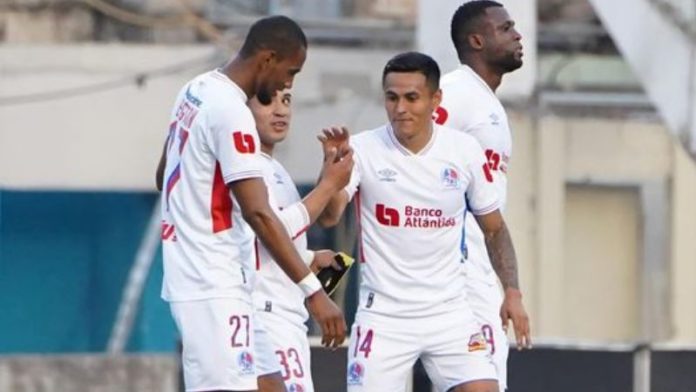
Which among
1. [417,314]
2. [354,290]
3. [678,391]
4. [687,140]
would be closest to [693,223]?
[354,290]

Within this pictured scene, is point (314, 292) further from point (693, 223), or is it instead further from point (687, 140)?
point (693, 223)

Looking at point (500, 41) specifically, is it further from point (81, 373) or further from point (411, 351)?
point (81, 373)

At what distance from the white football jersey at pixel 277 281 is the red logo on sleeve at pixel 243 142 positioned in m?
1.33

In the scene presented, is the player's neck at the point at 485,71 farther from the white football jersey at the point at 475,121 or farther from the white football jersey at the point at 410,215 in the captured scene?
the white football jersey at the point at 410,215

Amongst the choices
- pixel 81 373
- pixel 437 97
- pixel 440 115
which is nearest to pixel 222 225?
pixel 437 97

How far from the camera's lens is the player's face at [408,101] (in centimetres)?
1176

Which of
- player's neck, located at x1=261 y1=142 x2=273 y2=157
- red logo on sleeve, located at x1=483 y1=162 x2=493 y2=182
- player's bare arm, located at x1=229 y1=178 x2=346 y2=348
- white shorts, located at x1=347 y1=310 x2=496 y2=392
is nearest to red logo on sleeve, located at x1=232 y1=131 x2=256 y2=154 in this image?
player's bare arm, located at x1=229 y1=178 x2=346 y2=348

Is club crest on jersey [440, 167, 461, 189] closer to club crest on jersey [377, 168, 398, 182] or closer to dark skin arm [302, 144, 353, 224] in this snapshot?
club crest on jersey [377, 168, 398, 182]

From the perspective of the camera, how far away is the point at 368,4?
80.1ft

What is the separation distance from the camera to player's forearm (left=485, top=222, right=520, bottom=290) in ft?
39.5

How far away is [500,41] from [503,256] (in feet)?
3.46

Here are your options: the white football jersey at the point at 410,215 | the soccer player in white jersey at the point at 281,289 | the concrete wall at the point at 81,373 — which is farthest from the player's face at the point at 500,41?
the concrete wall at the point at 81,373

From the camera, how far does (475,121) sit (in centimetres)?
1232

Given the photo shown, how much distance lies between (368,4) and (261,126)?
12.5 metres
